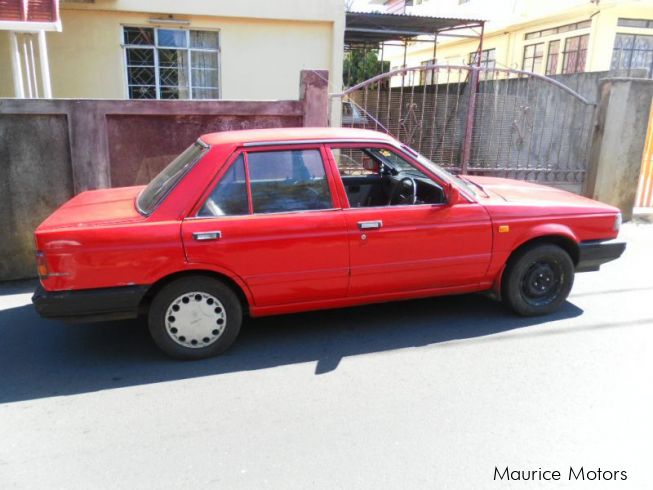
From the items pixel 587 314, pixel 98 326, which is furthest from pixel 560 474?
pixel 98 326

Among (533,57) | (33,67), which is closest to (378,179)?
(33,67)

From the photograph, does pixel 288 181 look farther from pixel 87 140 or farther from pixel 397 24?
pixel 397 24

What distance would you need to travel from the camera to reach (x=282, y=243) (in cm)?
387

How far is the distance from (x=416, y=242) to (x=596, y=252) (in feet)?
5.70

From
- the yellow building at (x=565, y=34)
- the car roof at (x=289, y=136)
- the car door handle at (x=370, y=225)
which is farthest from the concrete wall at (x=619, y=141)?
the car door handle at (x=370, y=225)

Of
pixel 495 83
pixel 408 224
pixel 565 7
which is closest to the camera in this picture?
pixel 408 224

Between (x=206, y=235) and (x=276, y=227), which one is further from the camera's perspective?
(x=276, y=227)

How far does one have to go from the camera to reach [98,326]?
456 centimetres

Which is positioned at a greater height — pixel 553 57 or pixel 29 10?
pixel 553 57

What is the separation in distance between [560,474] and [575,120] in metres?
6.99

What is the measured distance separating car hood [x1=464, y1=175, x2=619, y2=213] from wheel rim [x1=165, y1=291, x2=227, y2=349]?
241 cm

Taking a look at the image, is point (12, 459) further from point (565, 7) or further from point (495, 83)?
point (565, 7)

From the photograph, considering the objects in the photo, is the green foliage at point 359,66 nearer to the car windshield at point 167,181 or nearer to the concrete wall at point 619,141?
the concrete wall at point 619,141

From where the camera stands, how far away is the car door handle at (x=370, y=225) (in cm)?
400
